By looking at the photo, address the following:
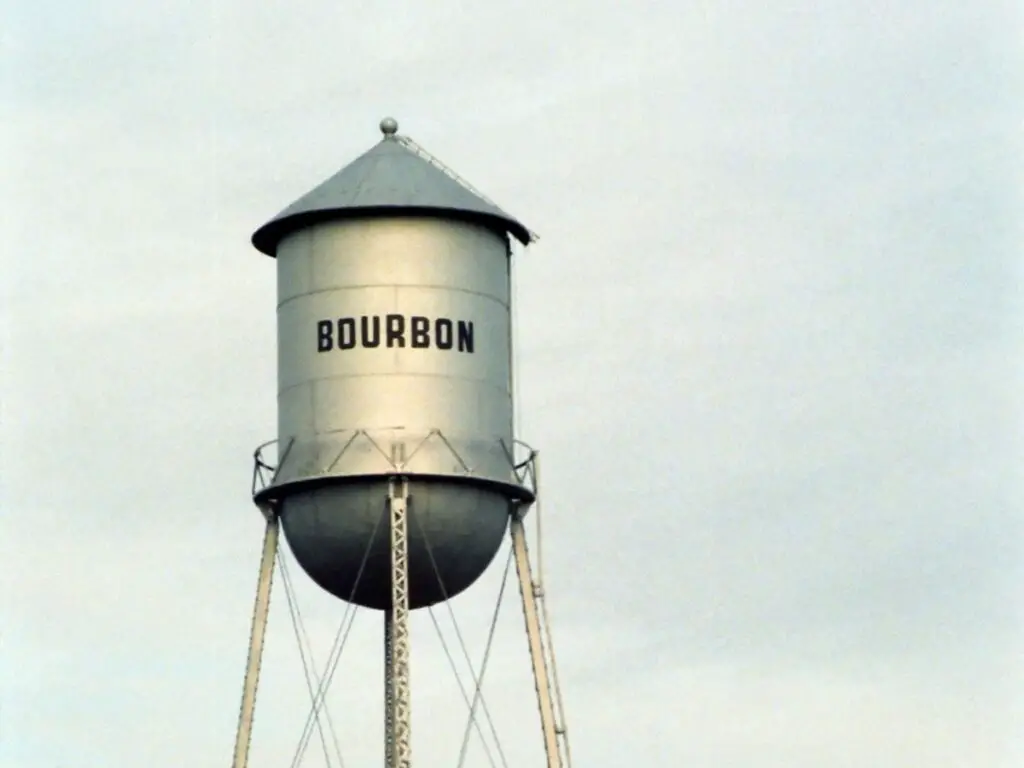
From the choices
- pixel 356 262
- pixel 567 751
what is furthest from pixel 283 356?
pixel 567 751

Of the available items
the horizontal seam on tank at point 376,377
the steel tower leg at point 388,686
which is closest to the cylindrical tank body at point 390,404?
the horizontal seam on tank at point 376,377

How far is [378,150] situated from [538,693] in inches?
345

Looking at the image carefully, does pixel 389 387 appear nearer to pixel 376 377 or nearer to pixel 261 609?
pixel 376 377

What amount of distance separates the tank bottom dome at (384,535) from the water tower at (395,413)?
21 millimetres

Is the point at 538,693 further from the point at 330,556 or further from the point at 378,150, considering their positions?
the point at 378,150

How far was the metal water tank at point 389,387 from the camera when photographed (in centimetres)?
7512

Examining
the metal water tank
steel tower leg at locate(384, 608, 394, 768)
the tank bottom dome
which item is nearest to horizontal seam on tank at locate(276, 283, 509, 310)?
the metal water tank

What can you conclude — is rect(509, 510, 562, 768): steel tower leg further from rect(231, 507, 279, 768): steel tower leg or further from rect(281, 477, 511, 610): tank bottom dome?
rect(231, 507, 279, 768): steel tower leg

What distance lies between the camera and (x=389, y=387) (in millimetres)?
75250

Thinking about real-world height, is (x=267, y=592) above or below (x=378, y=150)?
below

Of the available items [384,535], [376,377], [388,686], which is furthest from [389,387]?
[388,686]

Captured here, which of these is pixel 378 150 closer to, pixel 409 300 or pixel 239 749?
pixel 409 300

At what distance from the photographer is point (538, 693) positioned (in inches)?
3004

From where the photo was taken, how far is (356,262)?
75625 millimetres
